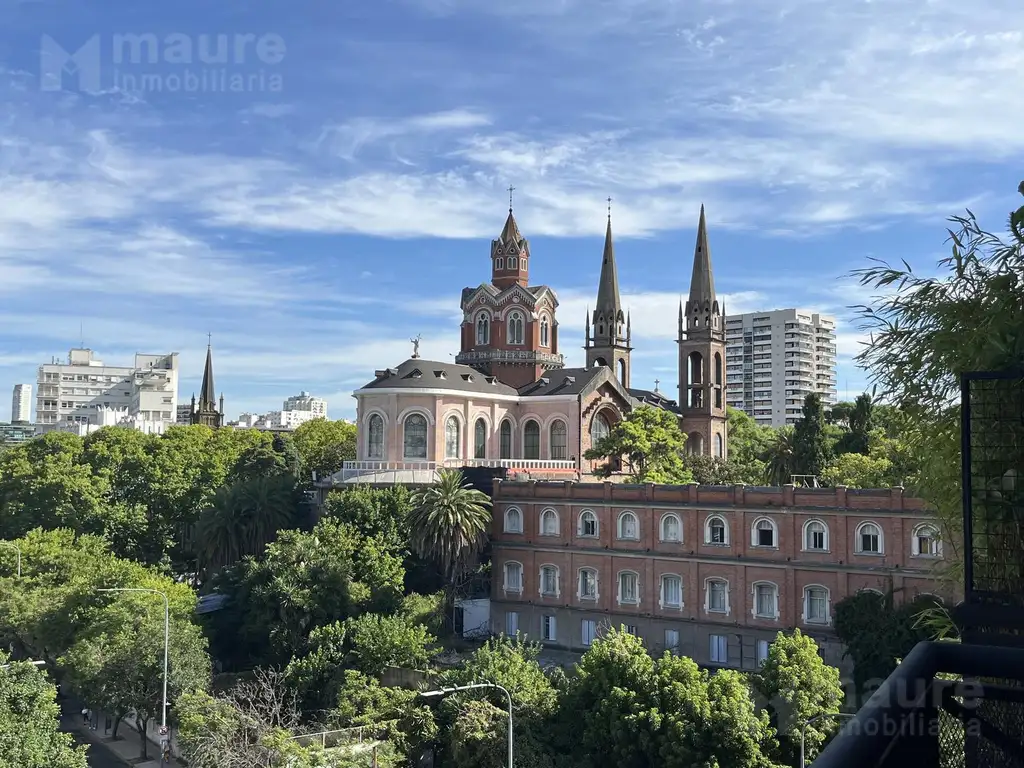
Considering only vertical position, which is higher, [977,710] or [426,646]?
[977,710]

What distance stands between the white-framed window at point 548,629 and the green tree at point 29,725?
28.0 m

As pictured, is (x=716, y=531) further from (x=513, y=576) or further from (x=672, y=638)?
(x=513, y=576)

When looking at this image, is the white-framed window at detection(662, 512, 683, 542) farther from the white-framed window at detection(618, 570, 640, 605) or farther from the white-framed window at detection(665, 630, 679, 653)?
the white-framed window at detection(665, 630, 679, 653)

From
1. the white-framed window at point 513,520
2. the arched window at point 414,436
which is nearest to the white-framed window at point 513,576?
the white-framed window at point 513,520

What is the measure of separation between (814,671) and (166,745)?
26322mm

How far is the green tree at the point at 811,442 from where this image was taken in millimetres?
65562

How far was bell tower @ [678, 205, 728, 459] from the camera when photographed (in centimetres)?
9500

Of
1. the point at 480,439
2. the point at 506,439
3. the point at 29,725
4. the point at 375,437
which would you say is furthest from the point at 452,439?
the point at 29,725

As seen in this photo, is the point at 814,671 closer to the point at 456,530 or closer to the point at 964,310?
the point at 456,530

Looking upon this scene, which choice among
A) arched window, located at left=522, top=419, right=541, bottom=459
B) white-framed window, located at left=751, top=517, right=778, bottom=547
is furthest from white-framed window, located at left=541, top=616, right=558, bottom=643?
arched window, located at left=522, top=419, right=541, bottom=459

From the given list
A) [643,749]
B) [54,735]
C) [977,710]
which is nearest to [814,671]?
[643,749]

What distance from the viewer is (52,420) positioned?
178875 mm

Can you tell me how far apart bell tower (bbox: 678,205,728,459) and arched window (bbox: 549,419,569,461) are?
73.4ft

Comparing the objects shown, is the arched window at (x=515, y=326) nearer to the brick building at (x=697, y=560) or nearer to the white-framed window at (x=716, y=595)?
the brick building at (x=697, y=560)
